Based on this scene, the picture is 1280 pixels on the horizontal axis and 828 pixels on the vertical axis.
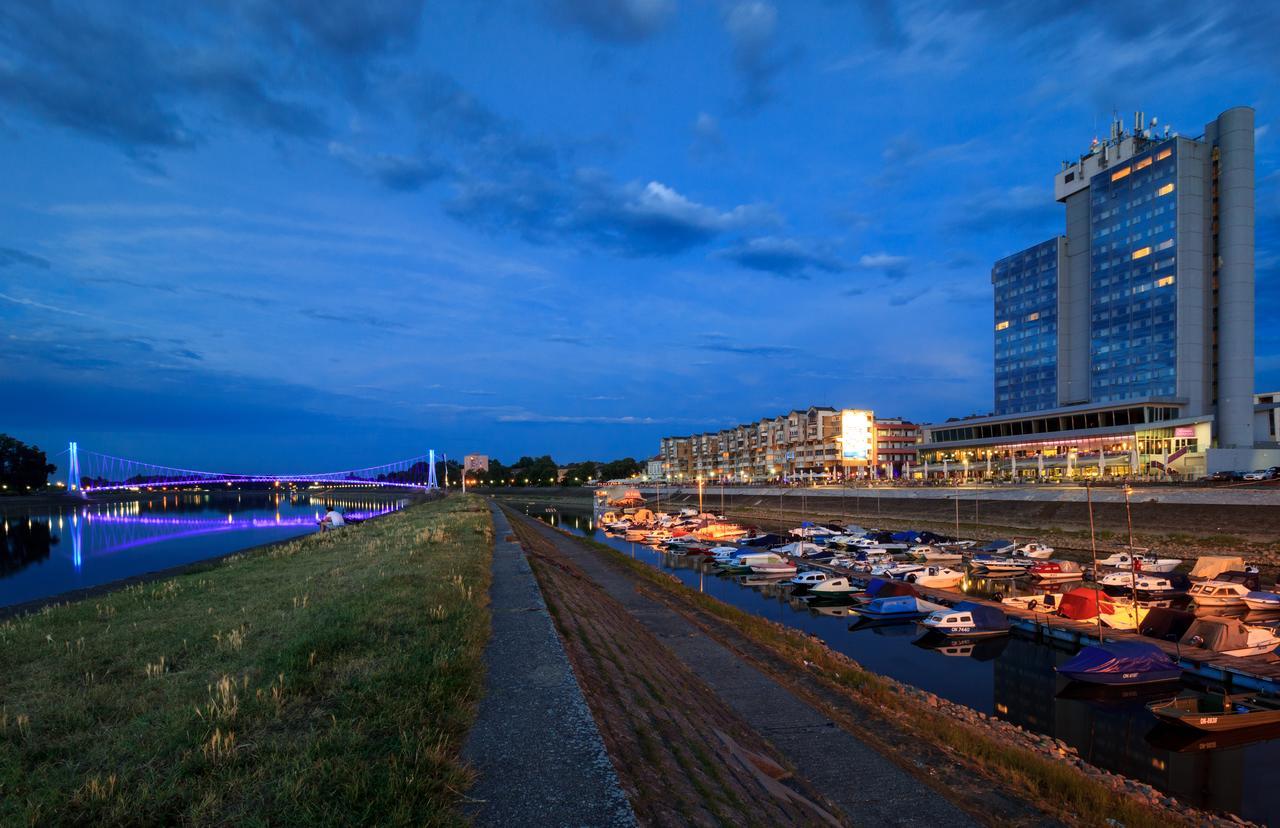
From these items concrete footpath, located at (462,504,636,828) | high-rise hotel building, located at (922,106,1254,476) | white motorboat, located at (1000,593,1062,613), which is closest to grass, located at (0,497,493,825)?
concrete footpath, located at (462,504,636,828)

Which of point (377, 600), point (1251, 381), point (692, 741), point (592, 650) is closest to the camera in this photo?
point (692, 741)

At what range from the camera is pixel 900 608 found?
3144cm

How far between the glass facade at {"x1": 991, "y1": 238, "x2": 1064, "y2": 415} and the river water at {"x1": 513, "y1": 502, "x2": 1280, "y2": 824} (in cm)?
11889

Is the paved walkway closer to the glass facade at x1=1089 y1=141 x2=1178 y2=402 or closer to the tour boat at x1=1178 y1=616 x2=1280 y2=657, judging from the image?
the tour boat at x1=1178 y1=616 x2=1280 y2=657

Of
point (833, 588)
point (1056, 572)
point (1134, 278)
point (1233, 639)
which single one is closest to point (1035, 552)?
point (1056, 572)

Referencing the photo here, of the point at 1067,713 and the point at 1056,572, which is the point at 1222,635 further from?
the point at 1056,572

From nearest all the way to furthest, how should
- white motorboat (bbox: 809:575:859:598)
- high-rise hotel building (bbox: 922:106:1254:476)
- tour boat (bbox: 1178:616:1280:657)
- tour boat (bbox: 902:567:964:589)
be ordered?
tour boat (bbox: 1178:616:1280:657), white motorboat (bbox: 809:575:859:598), tour boat (bbox: 902:567:964:589), high-rise hotel building (bbox: 922:106:1254:476)

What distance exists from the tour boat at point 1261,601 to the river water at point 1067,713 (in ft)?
37.3

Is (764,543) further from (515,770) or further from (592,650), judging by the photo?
(515,770)

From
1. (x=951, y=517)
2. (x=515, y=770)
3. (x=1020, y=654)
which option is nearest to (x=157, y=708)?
(x=515, y=770)

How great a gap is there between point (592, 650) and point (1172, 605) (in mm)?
31611

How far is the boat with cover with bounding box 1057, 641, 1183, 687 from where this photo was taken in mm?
21078

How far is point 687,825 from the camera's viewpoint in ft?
23.2

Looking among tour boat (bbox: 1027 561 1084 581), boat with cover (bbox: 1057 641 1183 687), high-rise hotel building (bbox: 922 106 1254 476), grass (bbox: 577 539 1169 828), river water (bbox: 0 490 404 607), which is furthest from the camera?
high-rise hotel building (bbox: 922 106 1254 476)
